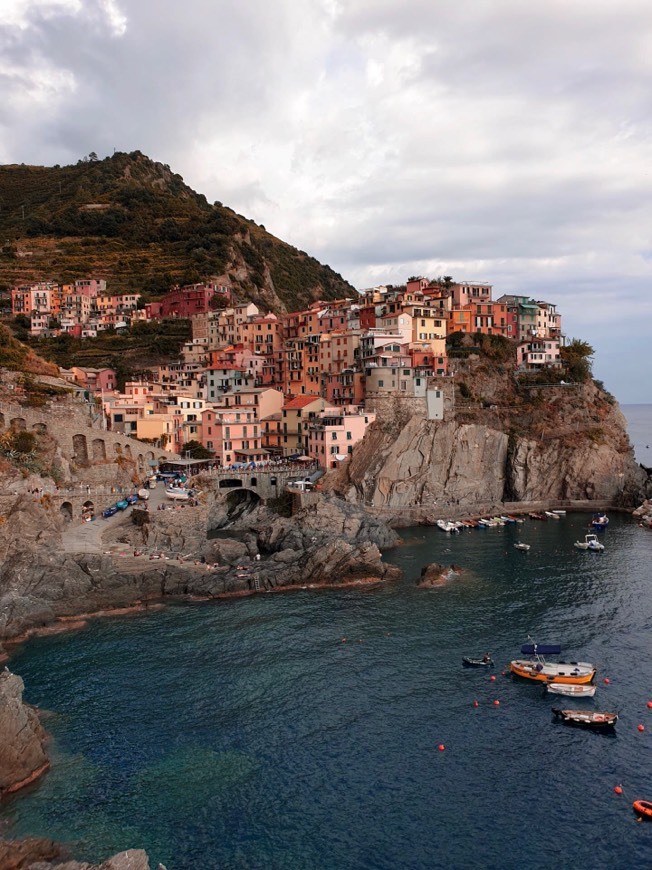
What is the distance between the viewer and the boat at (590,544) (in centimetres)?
5818

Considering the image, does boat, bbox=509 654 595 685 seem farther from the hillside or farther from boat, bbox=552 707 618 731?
the hillside

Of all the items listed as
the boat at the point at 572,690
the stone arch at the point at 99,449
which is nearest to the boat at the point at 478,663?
the boat at the point at 572,690

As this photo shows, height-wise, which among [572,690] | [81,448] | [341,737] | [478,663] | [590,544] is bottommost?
[341,737]

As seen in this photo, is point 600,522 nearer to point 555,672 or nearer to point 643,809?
point 555,672

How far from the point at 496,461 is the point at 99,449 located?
41945 millimetres

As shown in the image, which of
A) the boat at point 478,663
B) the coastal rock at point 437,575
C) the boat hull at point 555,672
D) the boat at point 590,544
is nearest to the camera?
the boat hull at point 555,672

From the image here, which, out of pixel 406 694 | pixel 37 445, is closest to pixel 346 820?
pixel 406 694

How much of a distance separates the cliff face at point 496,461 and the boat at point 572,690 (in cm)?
3593

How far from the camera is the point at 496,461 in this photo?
248ft

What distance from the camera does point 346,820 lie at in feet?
79.3

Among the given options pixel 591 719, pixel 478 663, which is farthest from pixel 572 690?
pixel 478 663

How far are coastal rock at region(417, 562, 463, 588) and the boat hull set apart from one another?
1407cm

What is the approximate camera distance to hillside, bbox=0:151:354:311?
122 metres

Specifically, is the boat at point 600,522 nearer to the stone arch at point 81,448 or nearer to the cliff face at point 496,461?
the cliff face at point 496,461
